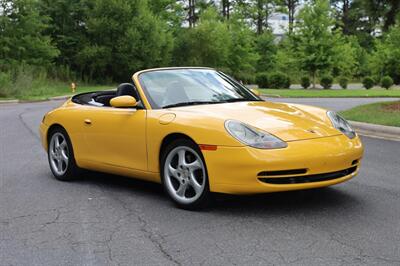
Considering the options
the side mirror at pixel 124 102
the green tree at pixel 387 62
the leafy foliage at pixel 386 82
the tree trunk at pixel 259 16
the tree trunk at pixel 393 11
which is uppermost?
the tree trunk at pixel 259 16

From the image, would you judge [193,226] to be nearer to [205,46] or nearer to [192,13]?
[205,46]

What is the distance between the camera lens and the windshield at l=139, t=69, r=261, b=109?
6.02m

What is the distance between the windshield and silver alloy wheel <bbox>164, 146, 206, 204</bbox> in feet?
2.20

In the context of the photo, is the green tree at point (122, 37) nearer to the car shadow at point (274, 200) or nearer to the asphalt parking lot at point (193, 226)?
the asphalt parking lot at point (193, 226)

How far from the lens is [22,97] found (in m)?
30.7

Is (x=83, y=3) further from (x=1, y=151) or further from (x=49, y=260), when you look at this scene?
(x=49, y=260)

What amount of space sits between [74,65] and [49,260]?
161 ft

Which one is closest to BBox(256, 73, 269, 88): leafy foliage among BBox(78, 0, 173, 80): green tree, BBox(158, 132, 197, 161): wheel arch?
BBox(78, 0, 173, 80): green tree

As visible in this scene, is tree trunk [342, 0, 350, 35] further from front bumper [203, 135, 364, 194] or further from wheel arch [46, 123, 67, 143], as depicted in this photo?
front bumper [203, 135, 364, 194]

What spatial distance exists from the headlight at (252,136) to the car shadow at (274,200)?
646 millimetres

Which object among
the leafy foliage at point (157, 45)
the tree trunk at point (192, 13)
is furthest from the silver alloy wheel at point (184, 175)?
the tree trunk at point (192, 13)

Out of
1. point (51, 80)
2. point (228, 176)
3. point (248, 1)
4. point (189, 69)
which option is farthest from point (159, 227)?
point (248, 1)

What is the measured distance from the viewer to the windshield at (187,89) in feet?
19.7

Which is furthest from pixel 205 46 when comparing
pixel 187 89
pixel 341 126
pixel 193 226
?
pixel 193 226
